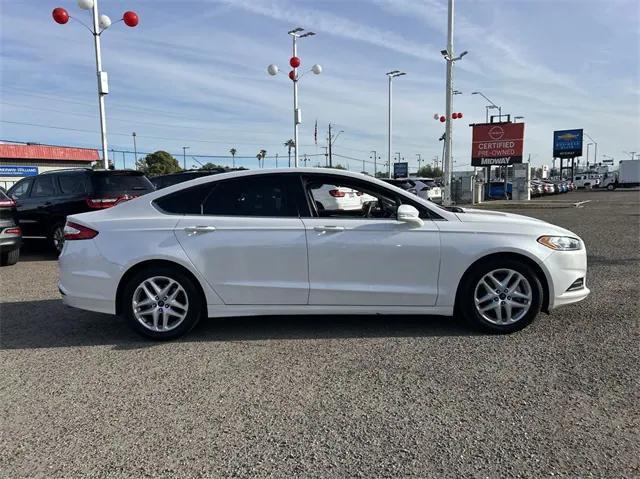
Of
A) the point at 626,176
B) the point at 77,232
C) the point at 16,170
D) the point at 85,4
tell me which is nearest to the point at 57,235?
the point at 77,232

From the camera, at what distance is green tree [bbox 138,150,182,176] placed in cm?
6719

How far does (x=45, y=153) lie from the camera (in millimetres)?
54406

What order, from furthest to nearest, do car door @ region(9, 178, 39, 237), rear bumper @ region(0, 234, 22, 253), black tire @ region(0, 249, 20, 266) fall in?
car door @ region(9, 178, 39, 237), black tire @ region(0, 249, 20, 266), rear bumper @ region(0, 234, 22, 253)

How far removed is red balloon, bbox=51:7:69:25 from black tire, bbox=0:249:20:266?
27.2 feet

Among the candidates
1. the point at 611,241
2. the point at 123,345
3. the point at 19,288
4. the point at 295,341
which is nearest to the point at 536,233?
the point at 295,341

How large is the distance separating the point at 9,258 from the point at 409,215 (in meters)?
7.48

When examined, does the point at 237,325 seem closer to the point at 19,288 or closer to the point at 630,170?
the point at 19,288

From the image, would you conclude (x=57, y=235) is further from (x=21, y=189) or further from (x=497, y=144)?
(x=497, y=144)

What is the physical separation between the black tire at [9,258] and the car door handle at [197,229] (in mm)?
5664

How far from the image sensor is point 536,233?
465 cm

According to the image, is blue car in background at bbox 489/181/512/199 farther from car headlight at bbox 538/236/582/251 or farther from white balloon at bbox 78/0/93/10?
car headlight at bbox 538/236/582/251

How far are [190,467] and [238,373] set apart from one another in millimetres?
1210

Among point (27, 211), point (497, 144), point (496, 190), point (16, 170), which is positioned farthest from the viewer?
point (16, 170)

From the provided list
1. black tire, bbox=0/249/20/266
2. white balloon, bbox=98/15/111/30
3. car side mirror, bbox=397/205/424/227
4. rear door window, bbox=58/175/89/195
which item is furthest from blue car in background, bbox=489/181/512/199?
car side mirror, bbox=397/205/424/227
